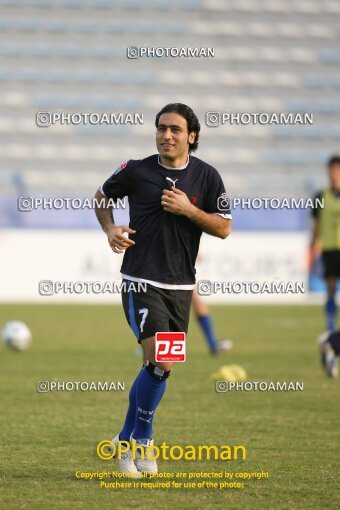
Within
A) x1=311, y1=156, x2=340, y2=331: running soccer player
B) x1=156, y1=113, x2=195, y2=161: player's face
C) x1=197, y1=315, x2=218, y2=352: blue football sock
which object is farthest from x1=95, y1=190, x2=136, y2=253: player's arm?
x1=311, y1=156, x2=340, y2=331: running soccer player

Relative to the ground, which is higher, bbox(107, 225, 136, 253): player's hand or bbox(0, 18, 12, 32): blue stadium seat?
bbox(0, 18, 12, 32): blue stadium seat

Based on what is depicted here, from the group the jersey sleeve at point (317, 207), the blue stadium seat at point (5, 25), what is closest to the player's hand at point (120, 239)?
the jersey sleeve at point (317, 207)

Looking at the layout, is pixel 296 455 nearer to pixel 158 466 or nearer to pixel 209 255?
pixel 158 466

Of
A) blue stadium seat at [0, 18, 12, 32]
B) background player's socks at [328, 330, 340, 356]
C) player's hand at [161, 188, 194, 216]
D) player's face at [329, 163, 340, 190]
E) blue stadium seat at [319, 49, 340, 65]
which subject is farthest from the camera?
blue stadium seat at [319, 49, 340, 65]

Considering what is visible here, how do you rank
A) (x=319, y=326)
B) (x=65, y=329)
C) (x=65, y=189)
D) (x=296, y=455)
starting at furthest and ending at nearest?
1. (x=65, y=189)
2. (x=319, y=326)
3. (x=65, y=329)
4. (x=296, y=455)

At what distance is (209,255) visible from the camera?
20266 millimetres

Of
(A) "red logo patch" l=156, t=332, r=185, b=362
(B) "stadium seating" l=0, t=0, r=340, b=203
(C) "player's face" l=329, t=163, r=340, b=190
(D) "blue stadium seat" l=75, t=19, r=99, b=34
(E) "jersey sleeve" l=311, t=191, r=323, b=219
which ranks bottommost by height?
(A) "red logo patch" l=156, t=332, r=185, b=362

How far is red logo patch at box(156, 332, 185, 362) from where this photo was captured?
5.24 meters

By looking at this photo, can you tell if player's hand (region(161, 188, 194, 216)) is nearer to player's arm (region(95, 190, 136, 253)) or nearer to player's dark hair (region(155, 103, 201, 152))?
player's arm (region(95, 190, 136, 253))

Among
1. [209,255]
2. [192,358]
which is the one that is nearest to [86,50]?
[209,255]

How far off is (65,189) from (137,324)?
20118 mm

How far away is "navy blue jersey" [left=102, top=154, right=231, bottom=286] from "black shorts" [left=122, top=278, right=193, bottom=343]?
0.07 m

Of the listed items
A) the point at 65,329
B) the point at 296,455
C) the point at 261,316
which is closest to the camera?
the point at 296,455

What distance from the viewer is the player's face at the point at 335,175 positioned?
37.3 ft
